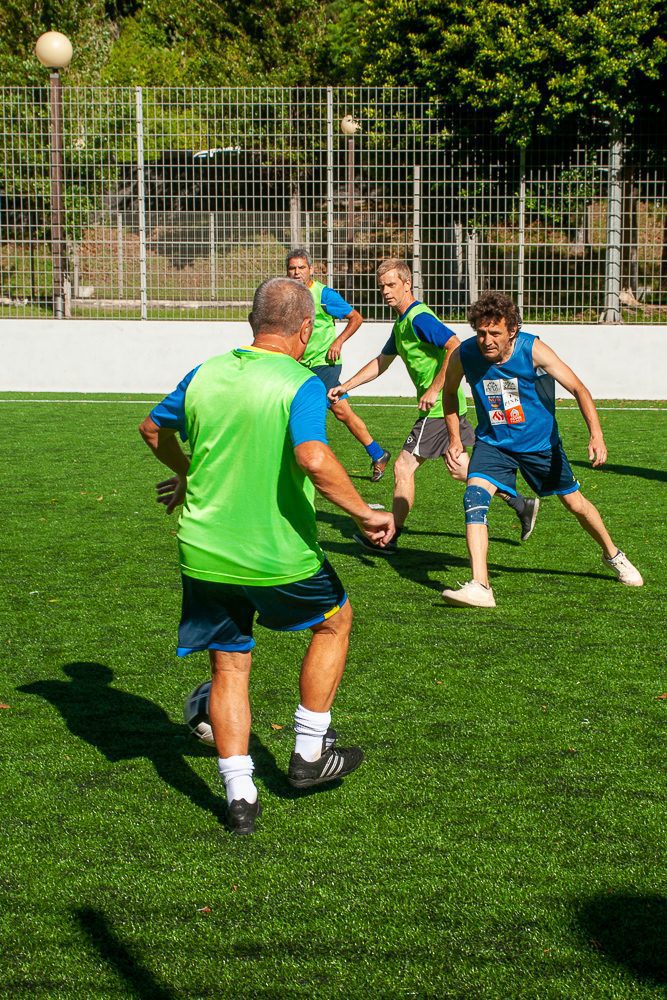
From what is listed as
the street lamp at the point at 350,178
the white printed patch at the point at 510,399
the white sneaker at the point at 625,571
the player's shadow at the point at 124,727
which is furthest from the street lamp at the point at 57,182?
the player's shadow at the point at 124,727

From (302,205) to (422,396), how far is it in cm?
994

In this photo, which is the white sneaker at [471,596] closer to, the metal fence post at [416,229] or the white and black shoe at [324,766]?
the white and black shoe at [324,766]

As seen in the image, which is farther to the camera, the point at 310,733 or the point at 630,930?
the point at 310,733

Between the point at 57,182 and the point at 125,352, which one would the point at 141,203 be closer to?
the point at 57,182

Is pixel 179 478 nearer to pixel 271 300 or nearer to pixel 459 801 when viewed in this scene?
pixel 271 300

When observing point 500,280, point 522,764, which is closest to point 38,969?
point 522,764

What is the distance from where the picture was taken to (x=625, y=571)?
7.45 m

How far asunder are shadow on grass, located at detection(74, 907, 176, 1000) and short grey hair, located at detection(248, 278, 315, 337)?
6.22ft

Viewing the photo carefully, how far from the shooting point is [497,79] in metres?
21.8

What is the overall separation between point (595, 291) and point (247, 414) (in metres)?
14.6

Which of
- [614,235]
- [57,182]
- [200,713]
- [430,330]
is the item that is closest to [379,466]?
[430,330]

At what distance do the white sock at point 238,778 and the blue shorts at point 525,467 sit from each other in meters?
3.64

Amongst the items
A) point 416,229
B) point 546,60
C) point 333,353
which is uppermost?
point 546,60

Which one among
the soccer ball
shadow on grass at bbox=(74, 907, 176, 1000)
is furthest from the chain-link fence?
shadow on grass at bbox=(74, 907, 176, 1000)
